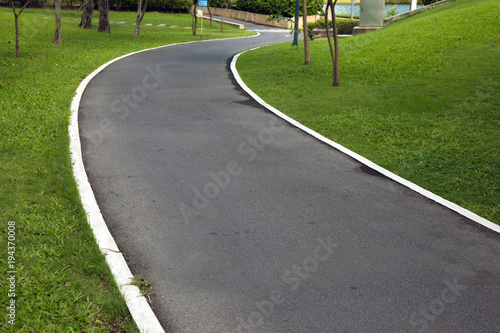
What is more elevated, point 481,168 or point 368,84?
point 368,84

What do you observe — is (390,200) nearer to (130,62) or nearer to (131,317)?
(131,317)

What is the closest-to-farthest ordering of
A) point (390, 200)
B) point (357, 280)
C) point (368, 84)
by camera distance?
point (357, 280) → point (390, 200) → point (368, 84)

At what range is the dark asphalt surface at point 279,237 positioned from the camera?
13.2 ft

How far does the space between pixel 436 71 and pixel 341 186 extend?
9272 mm

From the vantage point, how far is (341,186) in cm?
685

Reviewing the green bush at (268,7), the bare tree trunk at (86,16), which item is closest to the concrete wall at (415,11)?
the bare tree trunk at (86,16)

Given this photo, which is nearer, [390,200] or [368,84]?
A: [390,200]

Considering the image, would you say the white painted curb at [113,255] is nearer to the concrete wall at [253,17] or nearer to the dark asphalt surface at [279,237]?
the dark asphalt surface at [279,237]

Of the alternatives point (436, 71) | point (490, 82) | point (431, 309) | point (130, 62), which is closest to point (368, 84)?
point (436, 71)
